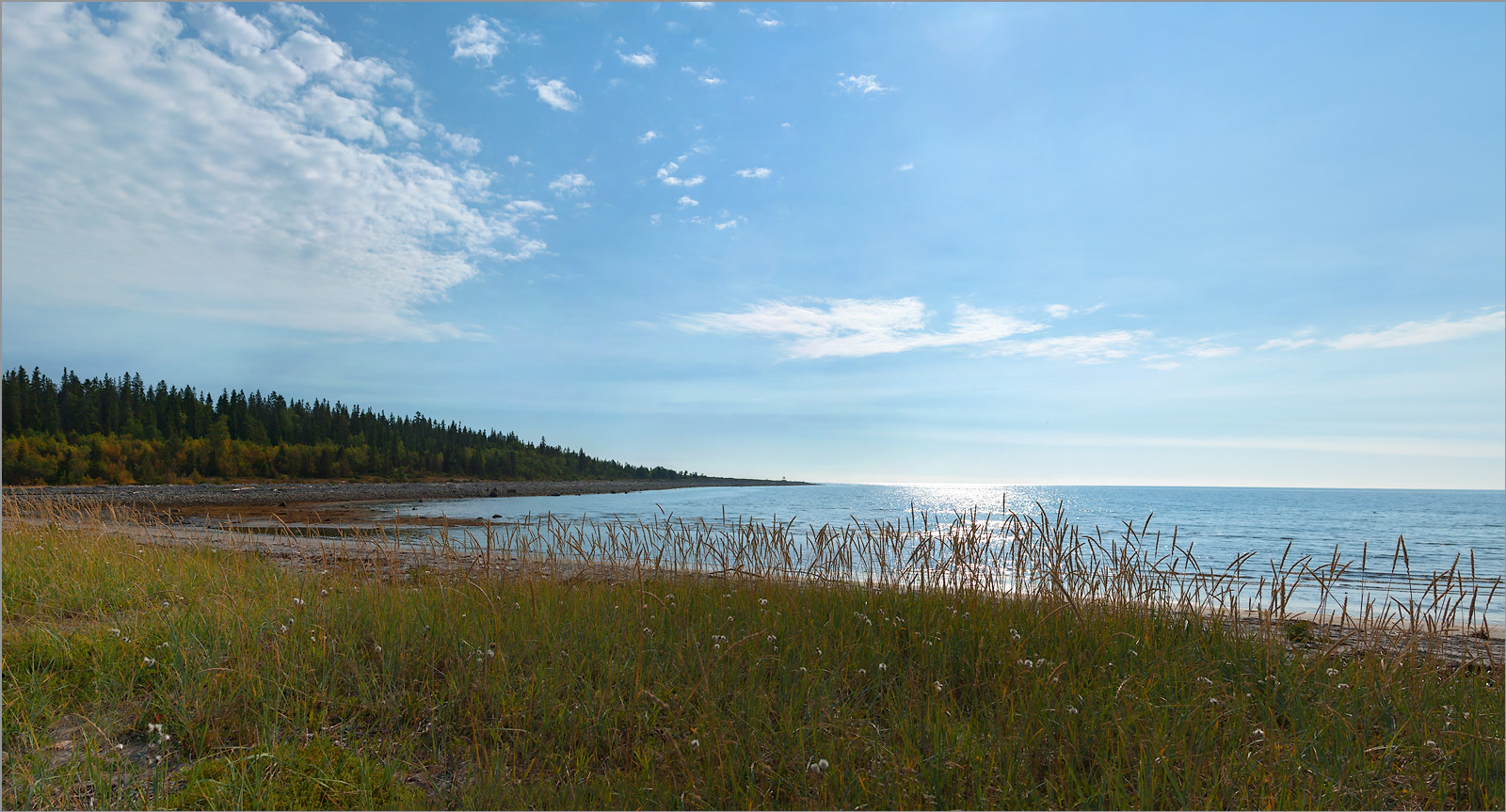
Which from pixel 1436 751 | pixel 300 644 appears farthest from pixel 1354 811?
pixel 300 644

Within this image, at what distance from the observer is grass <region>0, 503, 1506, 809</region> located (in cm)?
365

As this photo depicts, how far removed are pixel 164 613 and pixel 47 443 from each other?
3924 inches

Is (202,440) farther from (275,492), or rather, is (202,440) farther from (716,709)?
(716,709)

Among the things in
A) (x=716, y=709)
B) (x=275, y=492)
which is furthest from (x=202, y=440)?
(x=716, y=709)

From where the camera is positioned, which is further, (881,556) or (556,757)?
(881,556)

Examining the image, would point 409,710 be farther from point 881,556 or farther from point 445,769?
point 881,556

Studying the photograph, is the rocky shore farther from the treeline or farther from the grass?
the grass

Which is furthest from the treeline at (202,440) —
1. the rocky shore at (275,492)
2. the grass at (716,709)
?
the grass at (716,709)

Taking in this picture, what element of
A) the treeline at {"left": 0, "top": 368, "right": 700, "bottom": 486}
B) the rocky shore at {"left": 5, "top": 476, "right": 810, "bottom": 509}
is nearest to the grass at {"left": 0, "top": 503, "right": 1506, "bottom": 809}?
the rocky shore at {"left": 5, "top": 476, "right": 810, "bottom": 509}

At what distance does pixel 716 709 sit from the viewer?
4.19 meters

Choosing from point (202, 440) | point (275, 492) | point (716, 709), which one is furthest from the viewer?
point (202, 440)

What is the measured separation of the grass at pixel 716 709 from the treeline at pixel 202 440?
89.7 metres

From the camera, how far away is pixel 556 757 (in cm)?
399

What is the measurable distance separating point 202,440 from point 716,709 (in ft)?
370
